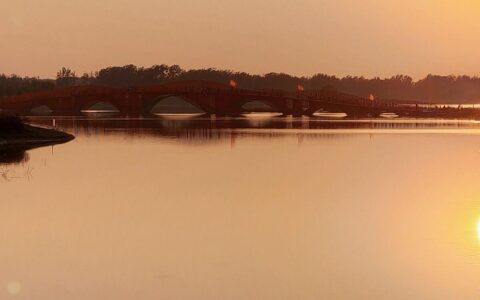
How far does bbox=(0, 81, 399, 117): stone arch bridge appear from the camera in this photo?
121m

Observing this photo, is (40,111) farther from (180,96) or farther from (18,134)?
(18,134)

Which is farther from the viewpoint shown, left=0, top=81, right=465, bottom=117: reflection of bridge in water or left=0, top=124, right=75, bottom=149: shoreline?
left=0, top=81, right=465, bottom=117: reflection of bridge in water

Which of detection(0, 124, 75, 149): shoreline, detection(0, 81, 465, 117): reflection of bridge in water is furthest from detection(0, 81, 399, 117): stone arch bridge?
detection(0, 124, 75, 149): shoreline

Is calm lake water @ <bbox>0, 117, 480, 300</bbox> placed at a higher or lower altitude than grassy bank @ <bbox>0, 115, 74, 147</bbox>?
lower

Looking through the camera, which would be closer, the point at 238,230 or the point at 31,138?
the point at 238,230

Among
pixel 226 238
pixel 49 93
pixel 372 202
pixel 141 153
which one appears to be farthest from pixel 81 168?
pixel 49 93

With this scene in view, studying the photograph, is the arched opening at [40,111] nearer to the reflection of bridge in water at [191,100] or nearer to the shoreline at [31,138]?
the reflection of bridge in water at [191,100]

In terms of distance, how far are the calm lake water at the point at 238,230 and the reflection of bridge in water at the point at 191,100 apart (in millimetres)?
85900

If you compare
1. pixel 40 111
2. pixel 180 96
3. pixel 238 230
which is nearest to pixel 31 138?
pixel 238 230

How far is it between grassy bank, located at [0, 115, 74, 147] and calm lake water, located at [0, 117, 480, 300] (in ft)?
35.8

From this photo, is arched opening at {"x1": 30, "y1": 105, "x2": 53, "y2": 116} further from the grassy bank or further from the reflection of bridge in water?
the grassy bank

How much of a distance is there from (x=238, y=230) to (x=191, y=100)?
360 ft

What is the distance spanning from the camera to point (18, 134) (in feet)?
158

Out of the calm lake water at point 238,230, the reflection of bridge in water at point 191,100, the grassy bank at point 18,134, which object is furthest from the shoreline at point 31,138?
the reflection of bridge in water at point 191,100
